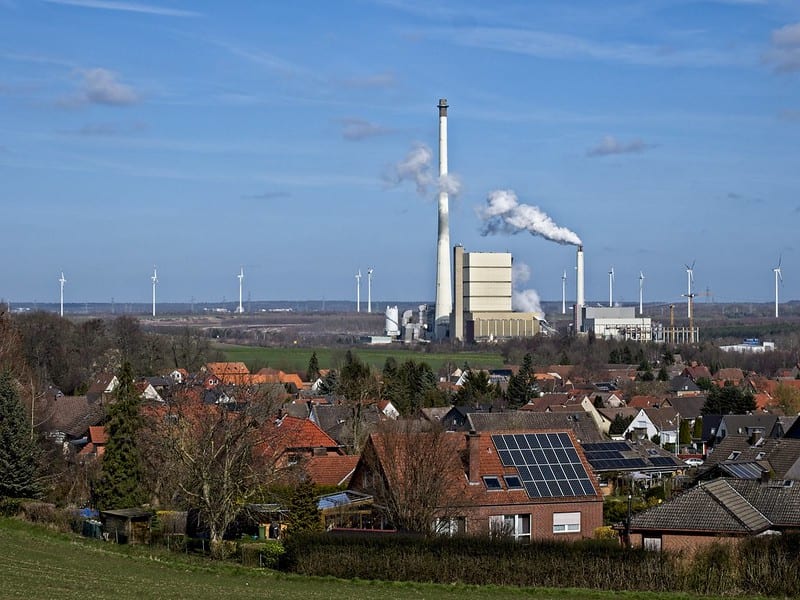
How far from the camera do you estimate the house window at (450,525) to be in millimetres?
29719

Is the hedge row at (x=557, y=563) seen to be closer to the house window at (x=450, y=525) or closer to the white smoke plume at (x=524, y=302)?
the house window at (x=450, y=525)

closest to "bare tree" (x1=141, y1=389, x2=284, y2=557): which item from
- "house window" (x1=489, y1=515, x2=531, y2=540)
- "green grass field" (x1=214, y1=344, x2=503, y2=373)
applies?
"house window" (x1=489, y1=515, x2=531, y2=540)

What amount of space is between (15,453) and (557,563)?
18067 mm

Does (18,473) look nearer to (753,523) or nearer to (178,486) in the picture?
(178,486)

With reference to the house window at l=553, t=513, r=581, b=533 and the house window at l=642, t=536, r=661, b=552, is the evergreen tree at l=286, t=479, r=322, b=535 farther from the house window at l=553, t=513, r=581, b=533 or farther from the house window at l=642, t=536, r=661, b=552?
the house window at l=642, t=536, r=661, b=552

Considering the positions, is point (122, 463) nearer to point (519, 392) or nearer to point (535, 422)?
point (535, 422)

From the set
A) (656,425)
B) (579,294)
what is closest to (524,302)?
(579,294)

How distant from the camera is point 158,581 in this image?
70.7ft

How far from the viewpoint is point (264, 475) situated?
107 feet

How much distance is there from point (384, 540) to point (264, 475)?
7969 mm

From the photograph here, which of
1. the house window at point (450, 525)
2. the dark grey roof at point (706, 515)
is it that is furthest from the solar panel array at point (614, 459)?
the dark grey roof at point (706, 515)

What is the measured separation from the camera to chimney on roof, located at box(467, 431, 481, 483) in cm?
3195

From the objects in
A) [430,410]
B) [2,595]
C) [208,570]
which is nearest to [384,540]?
[208,570]

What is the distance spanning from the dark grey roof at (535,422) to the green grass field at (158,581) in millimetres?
28381
